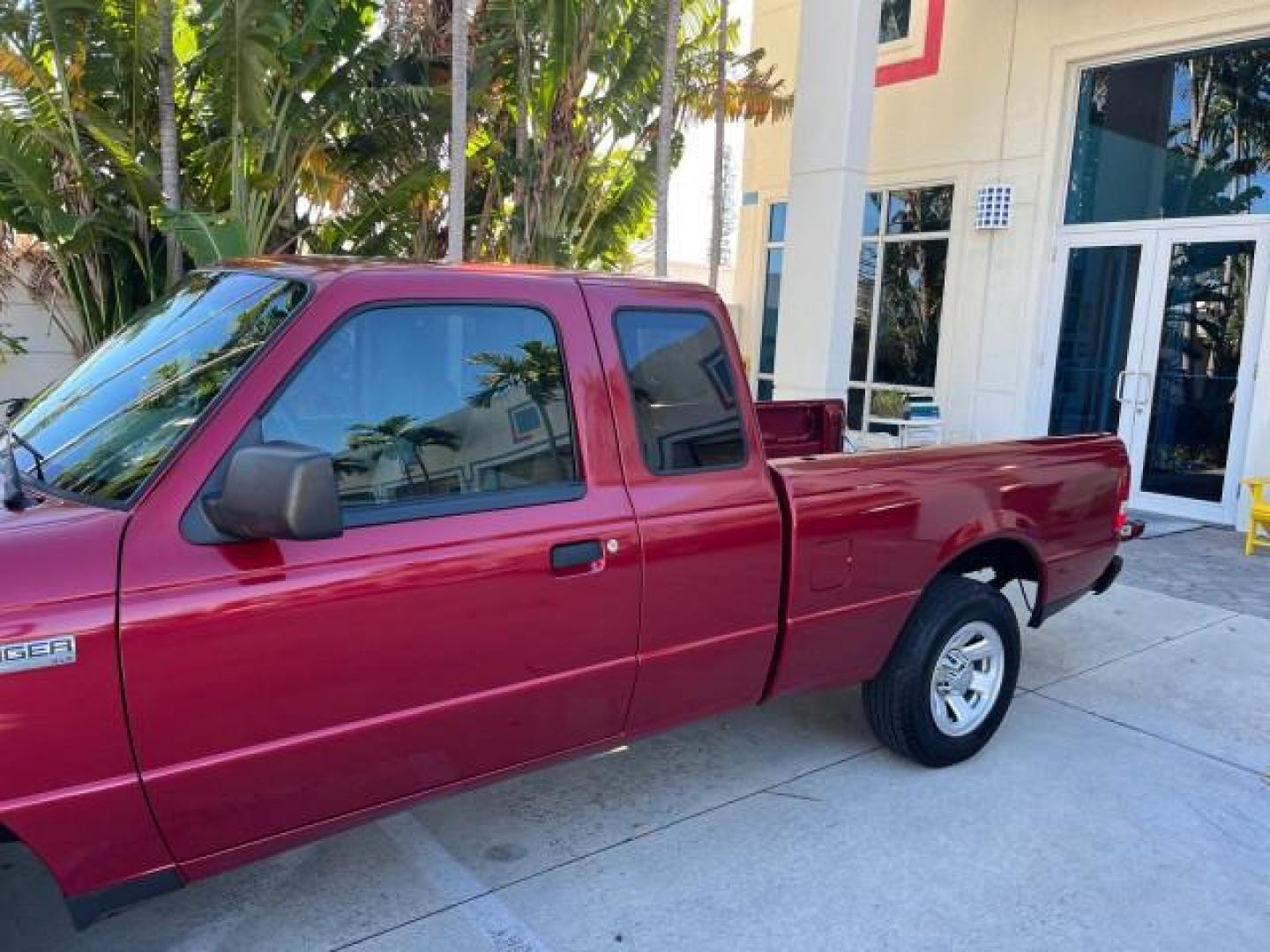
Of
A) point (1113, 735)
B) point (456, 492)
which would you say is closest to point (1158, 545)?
point (1113, 735)

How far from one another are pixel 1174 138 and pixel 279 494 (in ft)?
33.0

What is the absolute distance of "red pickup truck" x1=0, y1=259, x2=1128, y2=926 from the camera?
212 centimetres

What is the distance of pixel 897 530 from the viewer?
3.69 metres

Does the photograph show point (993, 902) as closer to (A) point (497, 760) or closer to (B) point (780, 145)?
(A) point (497, 760)

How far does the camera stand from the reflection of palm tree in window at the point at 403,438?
2.54m

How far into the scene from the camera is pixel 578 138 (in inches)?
428

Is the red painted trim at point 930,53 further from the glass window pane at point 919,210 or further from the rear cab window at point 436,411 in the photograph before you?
the rear cab window at point 436,411

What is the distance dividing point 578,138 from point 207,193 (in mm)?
3996

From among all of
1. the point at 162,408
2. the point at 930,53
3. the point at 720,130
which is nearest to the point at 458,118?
the point at 720,130

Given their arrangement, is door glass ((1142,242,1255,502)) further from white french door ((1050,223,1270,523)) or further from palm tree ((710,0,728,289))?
palm tree ((710,0,728,289))

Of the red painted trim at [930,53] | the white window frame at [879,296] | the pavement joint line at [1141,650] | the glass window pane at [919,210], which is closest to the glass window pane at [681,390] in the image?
the pavement joint line at [1141,650]

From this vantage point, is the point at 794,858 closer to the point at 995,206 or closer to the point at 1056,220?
the point at 1056,220

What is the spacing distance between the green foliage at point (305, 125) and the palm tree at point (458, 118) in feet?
0.65

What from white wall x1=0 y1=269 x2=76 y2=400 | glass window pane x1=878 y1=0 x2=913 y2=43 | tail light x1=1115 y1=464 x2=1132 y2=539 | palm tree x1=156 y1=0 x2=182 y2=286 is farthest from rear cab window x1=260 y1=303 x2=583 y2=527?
glass window pane x1=878 y1=0 x2=913 y2=43
